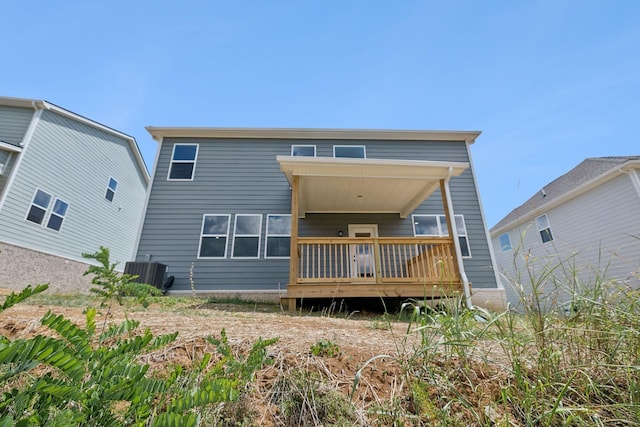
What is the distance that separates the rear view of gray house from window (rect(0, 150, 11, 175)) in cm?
412

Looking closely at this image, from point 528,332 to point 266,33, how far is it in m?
9.39

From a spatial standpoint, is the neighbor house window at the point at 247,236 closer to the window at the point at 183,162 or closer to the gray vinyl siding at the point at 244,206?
the gray vinyl siding at the point at 244,206

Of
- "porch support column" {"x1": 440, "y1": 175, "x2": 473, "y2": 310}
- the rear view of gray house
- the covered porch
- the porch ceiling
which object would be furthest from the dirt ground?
the porch ceiling

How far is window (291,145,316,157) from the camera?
929 centimetres

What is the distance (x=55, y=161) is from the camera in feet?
30.9

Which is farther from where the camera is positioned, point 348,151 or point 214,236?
point 348,151

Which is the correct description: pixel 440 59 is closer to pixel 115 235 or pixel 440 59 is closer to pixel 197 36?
pixel 197 36

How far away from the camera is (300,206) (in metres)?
8.09

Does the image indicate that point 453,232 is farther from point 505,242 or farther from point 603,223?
point 505,242

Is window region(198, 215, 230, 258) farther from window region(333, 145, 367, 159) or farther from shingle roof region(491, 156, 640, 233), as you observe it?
shingle roof region(491, 156, 640, 233)

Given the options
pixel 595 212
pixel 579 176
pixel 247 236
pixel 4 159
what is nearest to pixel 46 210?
pixel 4 159

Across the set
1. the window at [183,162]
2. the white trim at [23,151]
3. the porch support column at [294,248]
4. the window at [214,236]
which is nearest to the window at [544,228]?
the porch support column at [294,248]

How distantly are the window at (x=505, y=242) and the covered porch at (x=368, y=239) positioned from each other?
815 centimetres

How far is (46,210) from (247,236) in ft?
23.3
